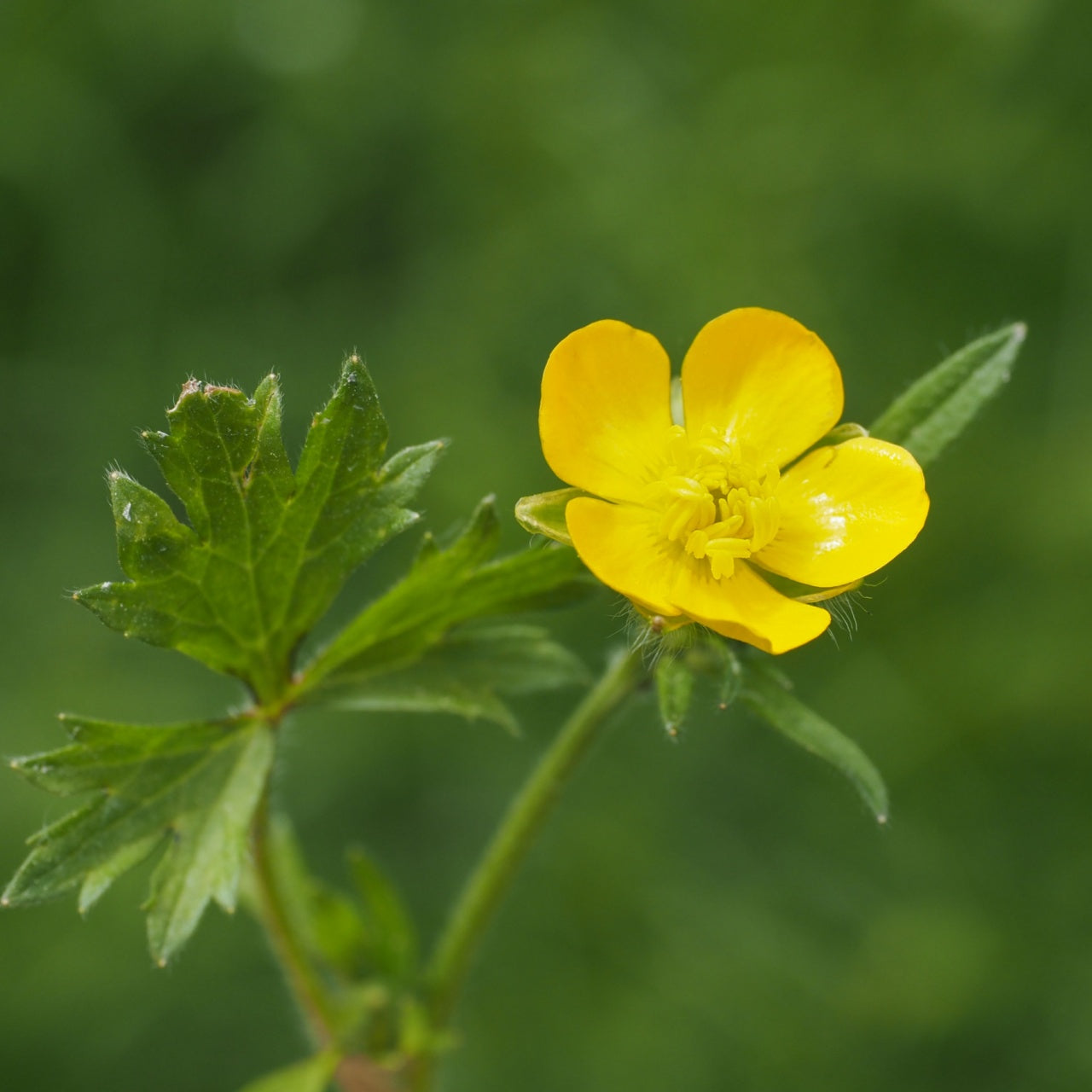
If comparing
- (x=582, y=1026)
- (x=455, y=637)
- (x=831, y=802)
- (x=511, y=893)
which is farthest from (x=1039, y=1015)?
(x=455, y=637)

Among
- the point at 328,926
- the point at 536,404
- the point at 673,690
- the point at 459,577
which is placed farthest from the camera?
the point at 536,404

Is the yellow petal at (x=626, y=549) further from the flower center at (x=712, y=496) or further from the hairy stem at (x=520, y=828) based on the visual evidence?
the hairy stem at (x=520, y=828)

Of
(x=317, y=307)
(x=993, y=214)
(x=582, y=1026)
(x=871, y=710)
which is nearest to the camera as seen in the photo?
(x=582, y=1026)

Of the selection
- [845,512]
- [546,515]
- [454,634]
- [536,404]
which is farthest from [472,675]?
[536,404]

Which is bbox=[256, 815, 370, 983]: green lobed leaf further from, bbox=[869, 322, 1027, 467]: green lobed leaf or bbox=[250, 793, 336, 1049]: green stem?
bbox=[869, 322, 1027, 467]: green lobed leaf

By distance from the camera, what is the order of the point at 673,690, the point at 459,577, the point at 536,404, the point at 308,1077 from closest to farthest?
the point at 673,690 < the point at 459,577 < the point at 308,1077 < the point at 536,404

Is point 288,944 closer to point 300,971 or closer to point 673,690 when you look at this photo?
point 300,971

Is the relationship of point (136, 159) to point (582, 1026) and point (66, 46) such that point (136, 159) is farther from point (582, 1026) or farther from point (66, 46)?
point (582, 1026)
